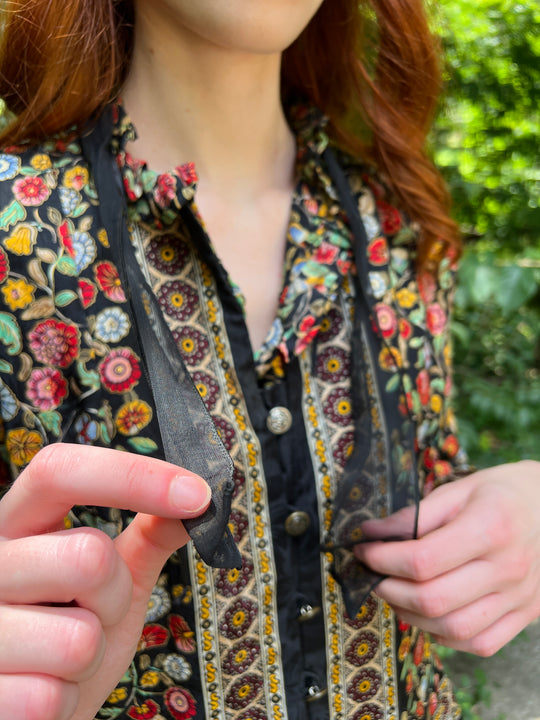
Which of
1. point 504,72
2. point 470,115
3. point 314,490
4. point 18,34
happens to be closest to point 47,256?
point 18,34

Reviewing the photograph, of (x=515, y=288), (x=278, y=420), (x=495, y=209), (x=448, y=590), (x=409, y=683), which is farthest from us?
(x=495, y=209)

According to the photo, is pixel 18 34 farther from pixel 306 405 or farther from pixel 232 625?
pixel 232 625

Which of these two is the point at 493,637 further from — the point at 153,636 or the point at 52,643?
the point at 52,643

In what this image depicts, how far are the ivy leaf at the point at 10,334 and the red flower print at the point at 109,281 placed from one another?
0.37 feet

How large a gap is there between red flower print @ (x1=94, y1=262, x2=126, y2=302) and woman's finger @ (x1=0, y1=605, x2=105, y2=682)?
1.33 feet

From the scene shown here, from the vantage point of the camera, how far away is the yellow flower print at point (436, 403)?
1042 millimetres

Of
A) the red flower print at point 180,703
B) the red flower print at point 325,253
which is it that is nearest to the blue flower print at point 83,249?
the red flower print at point 325,253

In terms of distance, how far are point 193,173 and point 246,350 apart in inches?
9.7

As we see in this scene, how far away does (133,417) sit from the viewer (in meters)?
0.77

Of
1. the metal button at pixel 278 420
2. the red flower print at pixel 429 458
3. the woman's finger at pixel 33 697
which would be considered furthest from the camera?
the red flower print at pixel 429 458

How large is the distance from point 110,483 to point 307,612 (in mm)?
491

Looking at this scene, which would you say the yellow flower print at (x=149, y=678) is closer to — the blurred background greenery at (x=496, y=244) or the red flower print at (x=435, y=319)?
the red flower print at (x=435, y=319)

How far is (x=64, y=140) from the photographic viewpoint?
34.8 inches

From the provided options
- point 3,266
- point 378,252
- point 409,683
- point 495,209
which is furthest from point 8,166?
point 495,209
